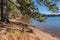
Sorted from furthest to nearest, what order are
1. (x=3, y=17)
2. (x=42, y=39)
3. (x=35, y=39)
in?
1. (x=3, y=17)
2. (x=42, y=39)
3. (x=35, y=39)

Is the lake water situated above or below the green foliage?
below

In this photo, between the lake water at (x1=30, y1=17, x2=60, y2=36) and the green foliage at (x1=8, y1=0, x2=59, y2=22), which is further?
the lake water at (x1=30, y1=17, x2=60, y2=36)

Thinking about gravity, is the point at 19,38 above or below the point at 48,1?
below

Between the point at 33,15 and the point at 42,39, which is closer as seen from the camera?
the point at 42,39

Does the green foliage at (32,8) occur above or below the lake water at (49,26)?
above

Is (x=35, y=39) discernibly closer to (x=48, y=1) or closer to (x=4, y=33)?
(x=4, y=33)

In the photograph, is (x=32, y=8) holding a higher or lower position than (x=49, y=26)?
higher

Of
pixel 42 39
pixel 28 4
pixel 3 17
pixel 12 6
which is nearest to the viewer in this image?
pixel 42 39

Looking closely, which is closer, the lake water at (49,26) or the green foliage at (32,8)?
the green foliage at (32,8)

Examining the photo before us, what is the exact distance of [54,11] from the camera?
16766mm

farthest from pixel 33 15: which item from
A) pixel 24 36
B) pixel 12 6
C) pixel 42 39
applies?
pixel 24 36

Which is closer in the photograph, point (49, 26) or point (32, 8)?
point (32, 8)

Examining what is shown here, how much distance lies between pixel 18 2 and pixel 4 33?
20.8 feet

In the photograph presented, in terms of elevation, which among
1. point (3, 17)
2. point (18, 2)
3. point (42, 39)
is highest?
point (18, 2)
